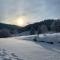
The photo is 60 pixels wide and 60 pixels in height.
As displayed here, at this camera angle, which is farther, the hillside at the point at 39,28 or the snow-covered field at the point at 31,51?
the hillside at the point at 39,28

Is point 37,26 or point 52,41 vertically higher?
point 37,26

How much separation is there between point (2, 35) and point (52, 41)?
4.70 metres

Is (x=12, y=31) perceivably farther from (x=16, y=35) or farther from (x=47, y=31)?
(x=47, y=31)

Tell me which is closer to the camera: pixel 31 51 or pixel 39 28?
pixel 31 51

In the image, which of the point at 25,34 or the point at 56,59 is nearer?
the point at 56,59

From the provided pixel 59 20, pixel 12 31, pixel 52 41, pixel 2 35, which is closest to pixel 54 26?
pixel 59 20

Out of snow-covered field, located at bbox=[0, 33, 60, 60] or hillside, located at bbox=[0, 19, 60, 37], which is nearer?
snow-covered field, located at bbox=[0, 33, 60, 60]

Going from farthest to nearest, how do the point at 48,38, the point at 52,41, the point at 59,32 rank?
the point at 59,32 < the point at 48,38 < the point at 52,41

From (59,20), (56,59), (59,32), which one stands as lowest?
(56,59)

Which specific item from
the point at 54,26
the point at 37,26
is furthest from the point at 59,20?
the point at 37,26

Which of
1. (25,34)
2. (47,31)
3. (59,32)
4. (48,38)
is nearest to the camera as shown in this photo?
(48,38)

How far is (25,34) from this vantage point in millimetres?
9875

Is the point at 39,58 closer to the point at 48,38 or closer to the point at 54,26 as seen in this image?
the point at 48,38

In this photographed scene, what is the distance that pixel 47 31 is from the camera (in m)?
9.17
